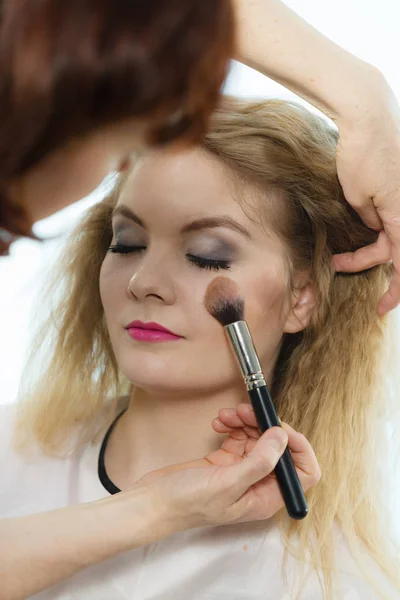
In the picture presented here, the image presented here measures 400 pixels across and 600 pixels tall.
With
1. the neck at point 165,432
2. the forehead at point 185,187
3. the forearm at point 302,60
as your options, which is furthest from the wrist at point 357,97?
the neck at point 165,432

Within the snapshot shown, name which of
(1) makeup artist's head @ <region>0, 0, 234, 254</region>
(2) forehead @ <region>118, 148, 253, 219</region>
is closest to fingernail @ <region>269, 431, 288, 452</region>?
(2) forehead @ <region>118, 148, 253, 219</region>

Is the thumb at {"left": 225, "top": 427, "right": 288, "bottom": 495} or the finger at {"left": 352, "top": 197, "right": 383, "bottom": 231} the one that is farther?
the finger at {"left": 352, "top": 197, "right": 383, "bottom": 231}

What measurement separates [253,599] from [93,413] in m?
0.48

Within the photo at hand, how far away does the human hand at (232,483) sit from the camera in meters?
1.05

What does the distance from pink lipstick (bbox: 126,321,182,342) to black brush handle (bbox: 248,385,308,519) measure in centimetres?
20

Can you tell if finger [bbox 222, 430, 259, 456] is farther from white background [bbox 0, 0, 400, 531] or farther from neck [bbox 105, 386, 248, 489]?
white background [bbox 0, 0, 400, 531]

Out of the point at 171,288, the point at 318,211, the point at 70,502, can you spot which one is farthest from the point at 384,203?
the point at 70,502

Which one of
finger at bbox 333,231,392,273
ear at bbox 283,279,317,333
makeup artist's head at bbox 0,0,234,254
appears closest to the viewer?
makeup artist's head at bbox 0,0,234,254

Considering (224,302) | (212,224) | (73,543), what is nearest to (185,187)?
(212,224)

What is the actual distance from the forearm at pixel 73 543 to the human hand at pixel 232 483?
32mm

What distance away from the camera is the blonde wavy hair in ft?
4.43

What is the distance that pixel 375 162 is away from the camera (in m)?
1.14

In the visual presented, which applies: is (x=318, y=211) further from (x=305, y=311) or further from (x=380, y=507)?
(x=380, y=507)

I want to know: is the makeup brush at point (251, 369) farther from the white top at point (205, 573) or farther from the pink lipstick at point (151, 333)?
the white top at point (205, 573)
